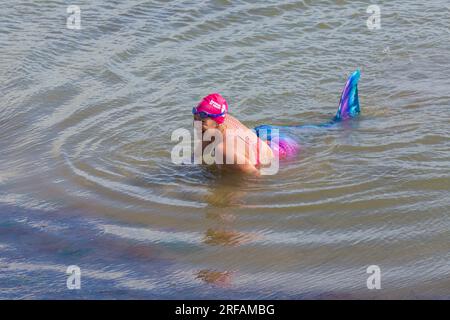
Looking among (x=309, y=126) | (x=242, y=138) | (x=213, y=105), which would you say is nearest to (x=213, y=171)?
(x=242, y=138)

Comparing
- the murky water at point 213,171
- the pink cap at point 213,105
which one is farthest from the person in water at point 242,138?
the murky water at point 213,171

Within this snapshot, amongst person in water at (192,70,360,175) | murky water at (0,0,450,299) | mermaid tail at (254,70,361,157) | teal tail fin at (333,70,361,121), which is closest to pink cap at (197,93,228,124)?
person in water at (192,70,360,175)

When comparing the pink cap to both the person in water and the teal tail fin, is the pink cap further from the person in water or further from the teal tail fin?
the teal tail fin

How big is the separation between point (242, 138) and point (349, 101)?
1.66 m

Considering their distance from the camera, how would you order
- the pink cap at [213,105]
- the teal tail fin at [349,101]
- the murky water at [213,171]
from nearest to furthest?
the murky water at [213,171] → the pink cap at [213,105] → the teal tail fin at [349,101]

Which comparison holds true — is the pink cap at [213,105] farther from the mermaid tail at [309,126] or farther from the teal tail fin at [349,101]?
the teal tail fin at [349,101]

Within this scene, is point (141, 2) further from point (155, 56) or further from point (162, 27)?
point (155, 56)

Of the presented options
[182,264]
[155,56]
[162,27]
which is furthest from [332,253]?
[162,27]

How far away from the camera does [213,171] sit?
7473mm

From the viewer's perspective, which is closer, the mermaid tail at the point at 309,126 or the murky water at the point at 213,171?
the murky water at the point at 213,171

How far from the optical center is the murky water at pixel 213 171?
5.77m

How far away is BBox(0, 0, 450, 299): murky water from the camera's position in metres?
5.77

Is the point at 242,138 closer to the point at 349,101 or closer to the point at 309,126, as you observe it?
the point at 309,126

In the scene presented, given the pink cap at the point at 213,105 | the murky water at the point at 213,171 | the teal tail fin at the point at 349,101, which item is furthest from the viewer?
the teal tail fin at the point at 349,101
